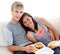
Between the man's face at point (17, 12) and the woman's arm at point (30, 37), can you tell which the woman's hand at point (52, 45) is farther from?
the man's face at point (17, 12)

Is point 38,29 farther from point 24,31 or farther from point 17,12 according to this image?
point 17,12

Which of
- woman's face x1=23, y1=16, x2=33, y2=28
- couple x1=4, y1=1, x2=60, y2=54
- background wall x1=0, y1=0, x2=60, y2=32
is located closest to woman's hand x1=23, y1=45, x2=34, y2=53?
couple x1=4, y1=1, x2=60, y2=54

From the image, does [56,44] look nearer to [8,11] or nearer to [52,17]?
[52,17]

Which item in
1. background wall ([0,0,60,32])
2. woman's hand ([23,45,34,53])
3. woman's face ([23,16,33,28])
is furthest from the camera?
background wall ([0,0,60,32])

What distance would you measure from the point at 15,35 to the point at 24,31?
121 mm

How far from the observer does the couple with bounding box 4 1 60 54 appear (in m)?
1.88

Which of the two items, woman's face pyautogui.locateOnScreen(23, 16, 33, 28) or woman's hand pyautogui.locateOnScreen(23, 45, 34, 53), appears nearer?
woman's hand pyautogui.locateOnScreen(23, 45, 34, 53)

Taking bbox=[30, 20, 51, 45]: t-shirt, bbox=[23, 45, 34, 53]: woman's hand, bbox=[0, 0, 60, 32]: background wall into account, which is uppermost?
bbox=[0, 0, 60, 32]: background wall

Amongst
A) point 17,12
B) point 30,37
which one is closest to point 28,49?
point 30,37

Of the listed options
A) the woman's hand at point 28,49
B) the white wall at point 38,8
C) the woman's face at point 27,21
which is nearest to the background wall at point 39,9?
the white wall at point 38,8

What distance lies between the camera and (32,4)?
2299 mm

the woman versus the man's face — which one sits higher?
the man's face

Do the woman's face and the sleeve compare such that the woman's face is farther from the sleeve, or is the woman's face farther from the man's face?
the sleeve

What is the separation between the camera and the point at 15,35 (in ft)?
6.35
